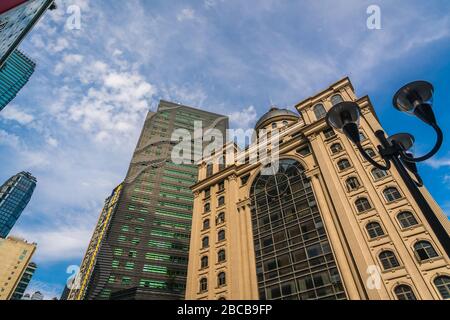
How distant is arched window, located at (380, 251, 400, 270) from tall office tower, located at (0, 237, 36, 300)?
156 meters

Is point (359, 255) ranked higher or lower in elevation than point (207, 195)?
lower

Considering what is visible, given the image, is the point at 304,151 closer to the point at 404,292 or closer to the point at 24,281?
the point at 404,292

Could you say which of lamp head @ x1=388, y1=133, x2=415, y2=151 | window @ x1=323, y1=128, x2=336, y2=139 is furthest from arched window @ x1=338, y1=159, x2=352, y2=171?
lamp head @ x1=388, y1=133, x2=415, y2=151

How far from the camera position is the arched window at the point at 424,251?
18.0 meters

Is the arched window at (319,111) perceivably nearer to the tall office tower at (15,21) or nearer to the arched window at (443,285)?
the arched window at (443,285)

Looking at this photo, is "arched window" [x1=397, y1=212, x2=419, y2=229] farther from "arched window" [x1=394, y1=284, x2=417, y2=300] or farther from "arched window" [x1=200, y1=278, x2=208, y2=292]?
"arched window" [x1=200, y1=278, x2=208, y2=292]

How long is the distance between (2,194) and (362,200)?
222m

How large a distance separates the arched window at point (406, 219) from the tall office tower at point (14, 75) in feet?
481

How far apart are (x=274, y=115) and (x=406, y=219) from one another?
2929 centimetres

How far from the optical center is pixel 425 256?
1816 centimetres

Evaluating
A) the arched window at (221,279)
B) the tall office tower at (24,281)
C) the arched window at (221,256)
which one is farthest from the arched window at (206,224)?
the tall office tower at (24,281)

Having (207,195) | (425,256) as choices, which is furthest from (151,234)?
(425,256)

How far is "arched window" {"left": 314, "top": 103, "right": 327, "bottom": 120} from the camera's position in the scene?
33.3 meters
